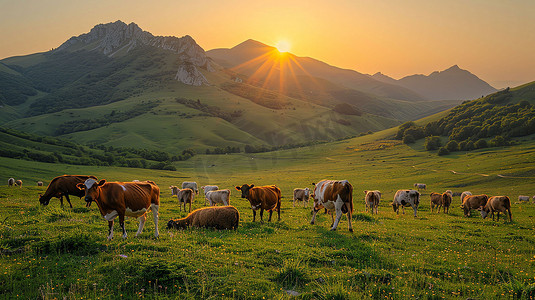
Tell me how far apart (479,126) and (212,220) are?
470 ft

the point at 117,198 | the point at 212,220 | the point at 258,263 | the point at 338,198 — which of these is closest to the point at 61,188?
the point at 117,198

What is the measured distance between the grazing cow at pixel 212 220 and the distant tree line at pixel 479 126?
112493mm

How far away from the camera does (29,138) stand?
111688mm

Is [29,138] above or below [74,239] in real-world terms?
above

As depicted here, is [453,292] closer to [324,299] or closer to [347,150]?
Result: [324,299]

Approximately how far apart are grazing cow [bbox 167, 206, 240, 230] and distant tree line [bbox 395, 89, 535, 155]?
11249cm

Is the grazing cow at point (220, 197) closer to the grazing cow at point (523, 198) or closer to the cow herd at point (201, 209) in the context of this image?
the cow herd at point (201, 209)

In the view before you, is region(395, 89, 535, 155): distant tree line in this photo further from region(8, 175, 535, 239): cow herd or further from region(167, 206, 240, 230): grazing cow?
region(167, 206, 240, 230): grazing cow

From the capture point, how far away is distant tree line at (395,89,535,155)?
107062mm

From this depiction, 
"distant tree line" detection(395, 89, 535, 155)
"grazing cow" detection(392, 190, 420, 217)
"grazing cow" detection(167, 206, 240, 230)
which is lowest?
"grazing cow" detection(392, 190, 420, 217)

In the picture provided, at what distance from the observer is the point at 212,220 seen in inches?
671

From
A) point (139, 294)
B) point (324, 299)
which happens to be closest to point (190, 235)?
point (139, 294)

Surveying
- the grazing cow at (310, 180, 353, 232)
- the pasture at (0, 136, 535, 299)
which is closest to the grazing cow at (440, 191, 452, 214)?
the pasture at (0, 136, 535, 299)

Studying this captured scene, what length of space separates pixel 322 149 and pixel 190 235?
149 m
